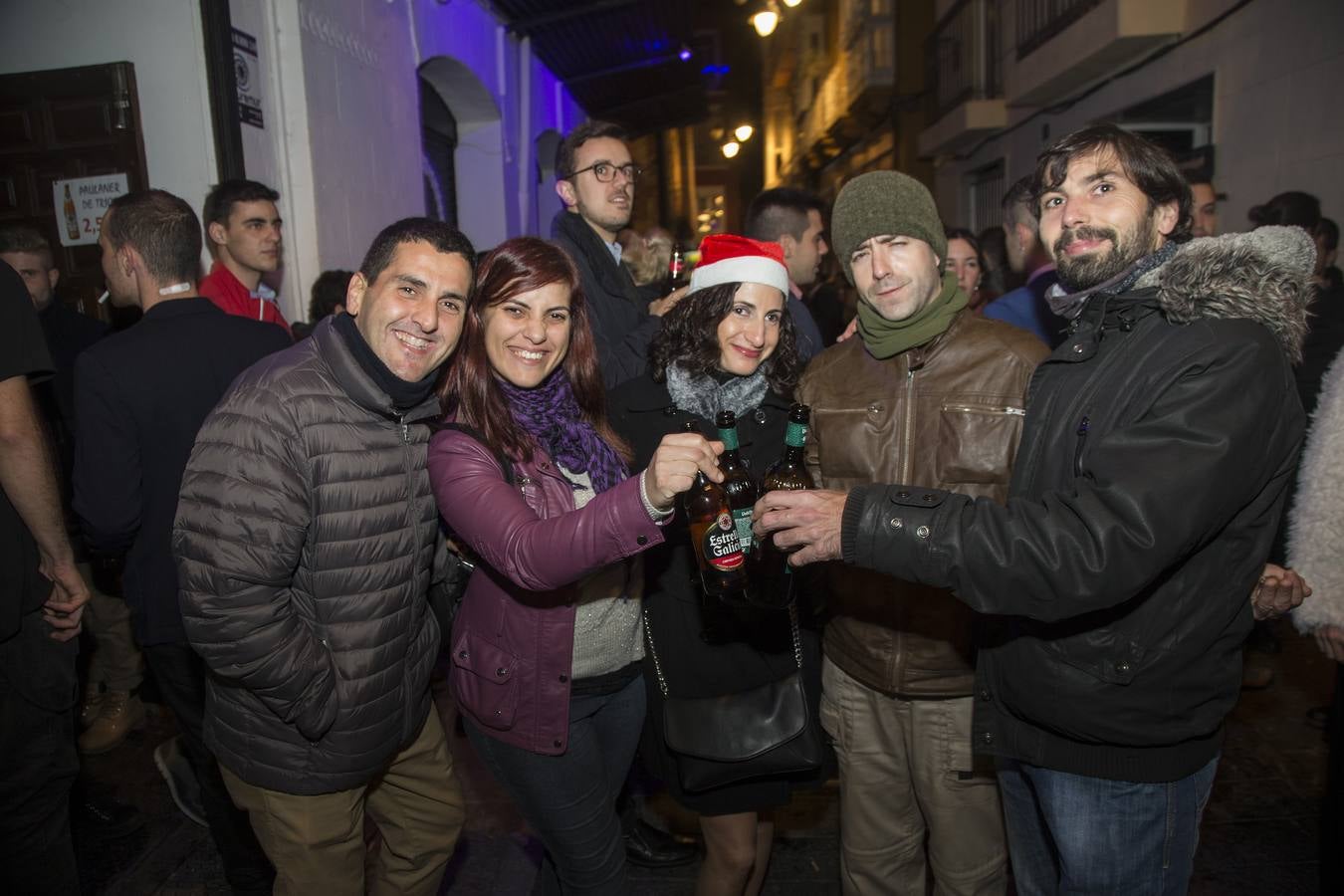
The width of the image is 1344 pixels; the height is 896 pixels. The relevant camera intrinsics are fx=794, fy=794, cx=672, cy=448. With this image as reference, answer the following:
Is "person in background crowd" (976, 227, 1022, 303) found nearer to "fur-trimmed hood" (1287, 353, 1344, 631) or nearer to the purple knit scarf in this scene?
"fur-trimmed hood" (1287, 353, 1344, 631)

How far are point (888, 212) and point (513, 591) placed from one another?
5.25ft

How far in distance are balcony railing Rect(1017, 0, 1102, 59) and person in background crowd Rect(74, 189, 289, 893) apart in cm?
966

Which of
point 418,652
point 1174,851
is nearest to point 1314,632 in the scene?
point 1174,851

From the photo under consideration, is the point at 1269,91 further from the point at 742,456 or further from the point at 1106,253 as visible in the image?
the point at 742,456

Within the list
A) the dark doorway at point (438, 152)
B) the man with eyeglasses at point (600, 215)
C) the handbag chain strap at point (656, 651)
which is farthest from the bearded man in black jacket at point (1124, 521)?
the dark doorway at point (438, 152)

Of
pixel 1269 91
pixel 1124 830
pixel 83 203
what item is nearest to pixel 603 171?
pixel 83 203

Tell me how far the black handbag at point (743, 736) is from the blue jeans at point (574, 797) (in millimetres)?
246

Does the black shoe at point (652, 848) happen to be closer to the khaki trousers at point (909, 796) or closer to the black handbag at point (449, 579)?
the khaki trousers at point (909, 796)

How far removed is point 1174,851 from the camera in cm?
185

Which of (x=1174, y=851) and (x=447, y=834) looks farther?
(x=447, y=834)

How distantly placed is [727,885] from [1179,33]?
944 centimetres

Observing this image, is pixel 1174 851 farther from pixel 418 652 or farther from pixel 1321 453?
pixel 418 652

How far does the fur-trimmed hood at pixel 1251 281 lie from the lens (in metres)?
1.62

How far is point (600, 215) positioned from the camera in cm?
400
